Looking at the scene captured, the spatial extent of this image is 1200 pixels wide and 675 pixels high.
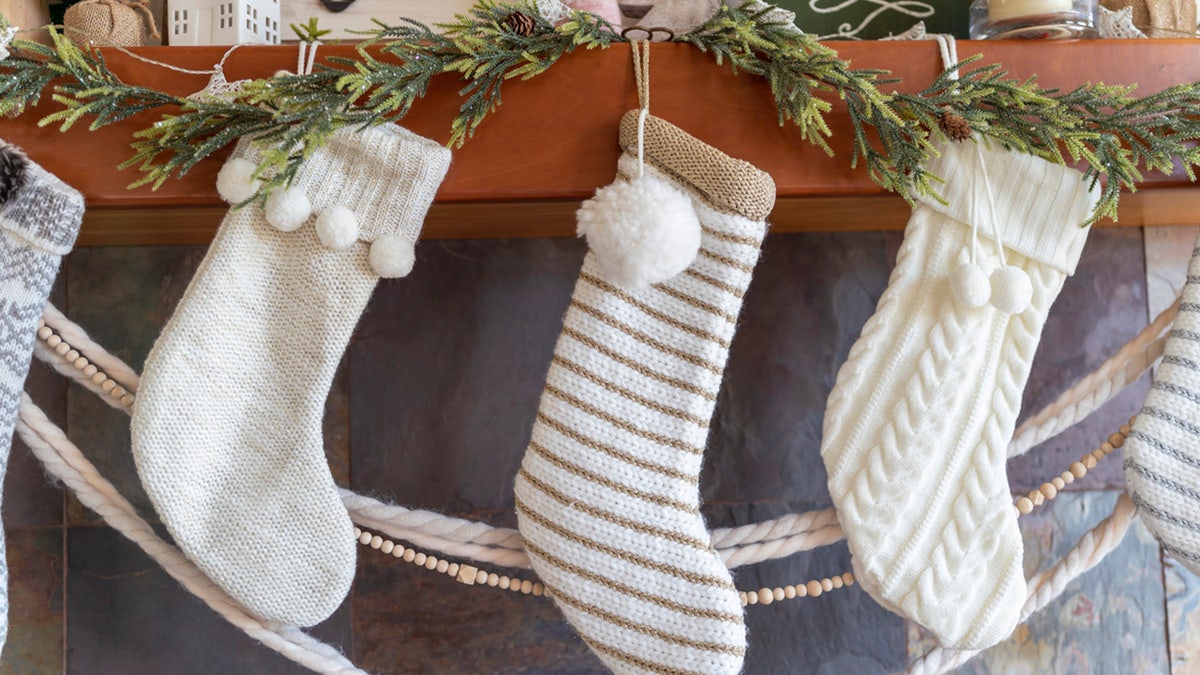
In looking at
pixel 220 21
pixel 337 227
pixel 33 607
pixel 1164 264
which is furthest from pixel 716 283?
pixel 33 607

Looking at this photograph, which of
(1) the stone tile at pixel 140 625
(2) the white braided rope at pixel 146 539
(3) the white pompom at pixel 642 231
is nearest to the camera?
(3) the white pompom at pixel 642 231

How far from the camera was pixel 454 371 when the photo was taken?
1.31 meters

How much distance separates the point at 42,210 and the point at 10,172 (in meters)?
0.04

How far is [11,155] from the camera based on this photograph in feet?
3.13

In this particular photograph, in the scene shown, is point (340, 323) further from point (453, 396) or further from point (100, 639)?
point (100, 639)

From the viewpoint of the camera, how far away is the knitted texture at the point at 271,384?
3.19ft

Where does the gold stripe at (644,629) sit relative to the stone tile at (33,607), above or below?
above

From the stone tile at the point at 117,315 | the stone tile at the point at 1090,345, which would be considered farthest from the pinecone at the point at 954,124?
the stone tile at the point at 117,315

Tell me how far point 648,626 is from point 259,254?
1.78 feet

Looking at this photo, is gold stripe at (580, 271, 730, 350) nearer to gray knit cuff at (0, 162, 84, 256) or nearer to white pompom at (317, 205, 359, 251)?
white pompom at (317, 205, 359, 251)

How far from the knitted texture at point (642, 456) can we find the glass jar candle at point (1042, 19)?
14.3 inches

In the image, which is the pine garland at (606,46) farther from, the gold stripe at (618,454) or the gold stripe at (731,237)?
the gold stripe at (618,454)

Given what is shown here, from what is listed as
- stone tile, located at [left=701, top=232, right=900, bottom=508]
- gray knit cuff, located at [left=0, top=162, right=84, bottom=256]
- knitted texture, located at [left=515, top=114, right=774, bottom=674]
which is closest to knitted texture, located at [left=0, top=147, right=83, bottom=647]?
gray knit cuff, located at [left=0, top=162, right=84, bottom=256]

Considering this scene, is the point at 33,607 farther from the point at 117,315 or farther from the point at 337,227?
the point at 337,227
